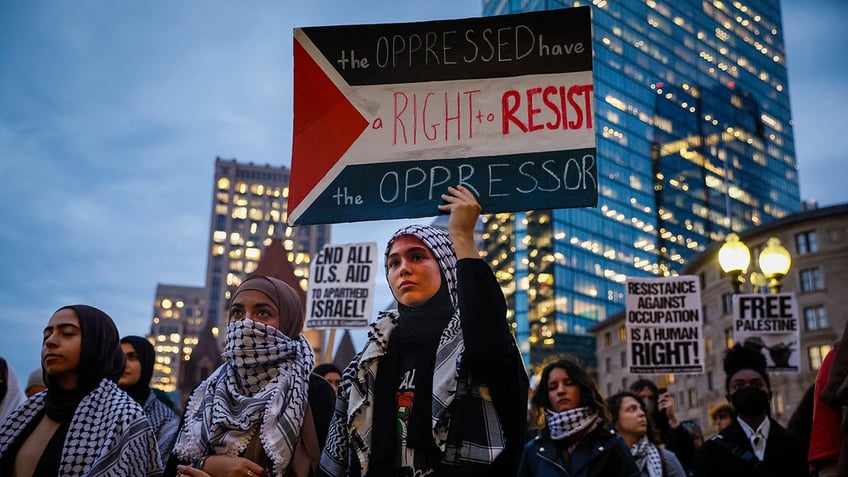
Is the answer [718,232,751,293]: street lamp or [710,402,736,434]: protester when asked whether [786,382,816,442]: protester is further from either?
[718,232,751,293]: street lamp

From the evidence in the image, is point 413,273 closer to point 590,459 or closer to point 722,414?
point 590,459

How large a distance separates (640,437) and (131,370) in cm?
469

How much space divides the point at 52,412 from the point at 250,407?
1584 mm

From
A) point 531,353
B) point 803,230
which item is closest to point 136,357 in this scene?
point 803,230

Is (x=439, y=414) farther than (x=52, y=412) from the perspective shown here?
No

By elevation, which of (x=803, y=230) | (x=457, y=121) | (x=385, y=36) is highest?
(x=803, y=230)

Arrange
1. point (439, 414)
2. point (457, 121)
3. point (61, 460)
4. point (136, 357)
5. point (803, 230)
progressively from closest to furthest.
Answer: point (439, 414)
point (457, 121)
point (61, 460)
point (136, 357)
point (803, 230)

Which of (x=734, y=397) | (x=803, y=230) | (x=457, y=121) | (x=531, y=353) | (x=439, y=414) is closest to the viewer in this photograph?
(x=439, y=414)

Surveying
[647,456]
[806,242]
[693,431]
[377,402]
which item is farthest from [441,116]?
[806,242]

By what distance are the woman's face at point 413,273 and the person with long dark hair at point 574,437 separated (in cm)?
204

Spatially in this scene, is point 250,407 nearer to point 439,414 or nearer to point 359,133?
point 439,414

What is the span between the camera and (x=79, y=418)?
4.71 metres

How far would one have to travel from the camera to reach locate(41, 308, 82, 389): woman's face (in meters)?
4.78

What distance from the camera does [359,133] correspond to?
4156 mm
